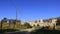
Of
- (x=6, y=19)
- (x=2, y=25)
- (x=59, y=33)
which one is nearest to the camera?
(x=59, y=33)

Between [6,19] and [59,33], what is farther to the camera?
[6,19]

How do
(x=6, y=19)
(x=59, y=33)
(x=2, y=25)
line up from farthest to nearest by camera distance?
(x=6, y=19) < (x=2, y=25) < (x=59, y=33)

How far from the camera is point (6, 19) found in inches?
3000

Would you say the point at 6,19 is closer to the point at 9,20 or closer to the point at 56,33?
the point at 9,20

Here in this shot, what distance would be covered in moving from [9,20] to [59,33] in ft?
168

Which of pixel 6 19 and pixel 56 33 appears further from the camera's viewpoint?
pixel 6 19

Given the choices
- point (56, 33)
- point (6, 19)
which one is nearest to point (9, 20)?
point (6, 19)

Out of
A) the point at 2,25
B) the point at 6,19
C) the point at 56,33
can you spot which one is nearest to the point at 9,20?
the point at 6,19

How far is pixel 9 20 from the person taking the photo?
77562mm

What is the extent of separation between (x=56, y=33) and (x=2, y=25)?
3570cm

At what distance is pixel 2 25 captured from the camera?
61.1 metres

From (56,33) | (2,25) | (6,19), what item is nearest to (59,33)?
(56,33)

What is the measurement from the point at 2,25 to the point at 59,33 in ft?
118

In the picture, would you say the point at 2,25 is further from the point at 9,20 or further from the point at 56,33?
the point at 56,33
